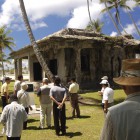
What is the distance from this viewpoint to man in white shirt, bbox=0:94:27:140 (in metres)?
6.32

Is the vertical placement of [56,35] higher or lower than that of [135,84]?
higher

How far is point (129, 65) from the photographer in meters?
2.52

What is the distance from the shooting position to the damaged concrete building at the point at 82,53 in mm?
22609

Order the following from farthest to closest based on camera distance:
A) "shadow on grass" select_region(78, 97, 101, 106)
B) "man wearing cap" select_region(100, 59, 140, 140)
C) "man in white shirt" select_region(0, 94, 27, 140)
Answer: "shadow on grass" select_region(78, 97, 101, 106) < "man in white shirt" select_region(0, 94, 27, 140) < "man wearing cap" select_region(100, 59, 140, 140)

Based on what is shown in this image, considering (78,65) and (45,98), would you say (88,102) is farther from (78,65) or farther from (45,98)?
(78,65)

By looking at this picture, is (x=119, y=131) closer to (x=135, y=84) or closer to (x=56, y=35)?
(x=135, y=84)

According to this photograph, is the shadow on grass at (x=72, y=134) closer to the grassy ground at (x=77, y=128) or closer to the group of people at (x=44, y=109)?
the grassy ground at (x=77, y=128)

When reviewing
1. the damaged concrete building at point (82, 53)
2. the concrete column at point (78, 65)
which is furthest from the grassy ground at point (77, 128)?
the damaged concrete building at point (82, 53)

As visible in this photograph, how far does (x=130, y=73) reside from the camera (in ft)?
8.22

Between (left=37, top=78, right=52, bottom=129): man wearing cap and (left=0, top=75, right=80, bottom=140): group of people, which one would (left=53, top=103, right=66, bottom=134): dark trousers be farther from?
(left=37, top=78, right=52, bottom=129): man wearing cap

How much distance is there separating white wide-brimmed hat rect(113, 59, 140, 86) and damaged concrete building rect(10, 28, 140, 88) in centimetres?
1896

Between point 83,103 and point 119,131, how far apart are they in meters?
14.1

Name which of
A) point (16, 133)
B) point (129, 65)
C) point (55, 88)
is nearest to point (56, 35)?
point (55, 88)

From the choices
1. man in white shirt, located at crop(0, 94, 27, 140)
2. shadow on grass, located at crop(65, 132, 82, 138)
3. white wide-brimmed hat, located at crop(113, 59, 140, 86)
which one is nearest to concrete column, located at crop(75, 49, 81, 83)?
shadow on grass, located at crop(65, 132, 82, 138)
